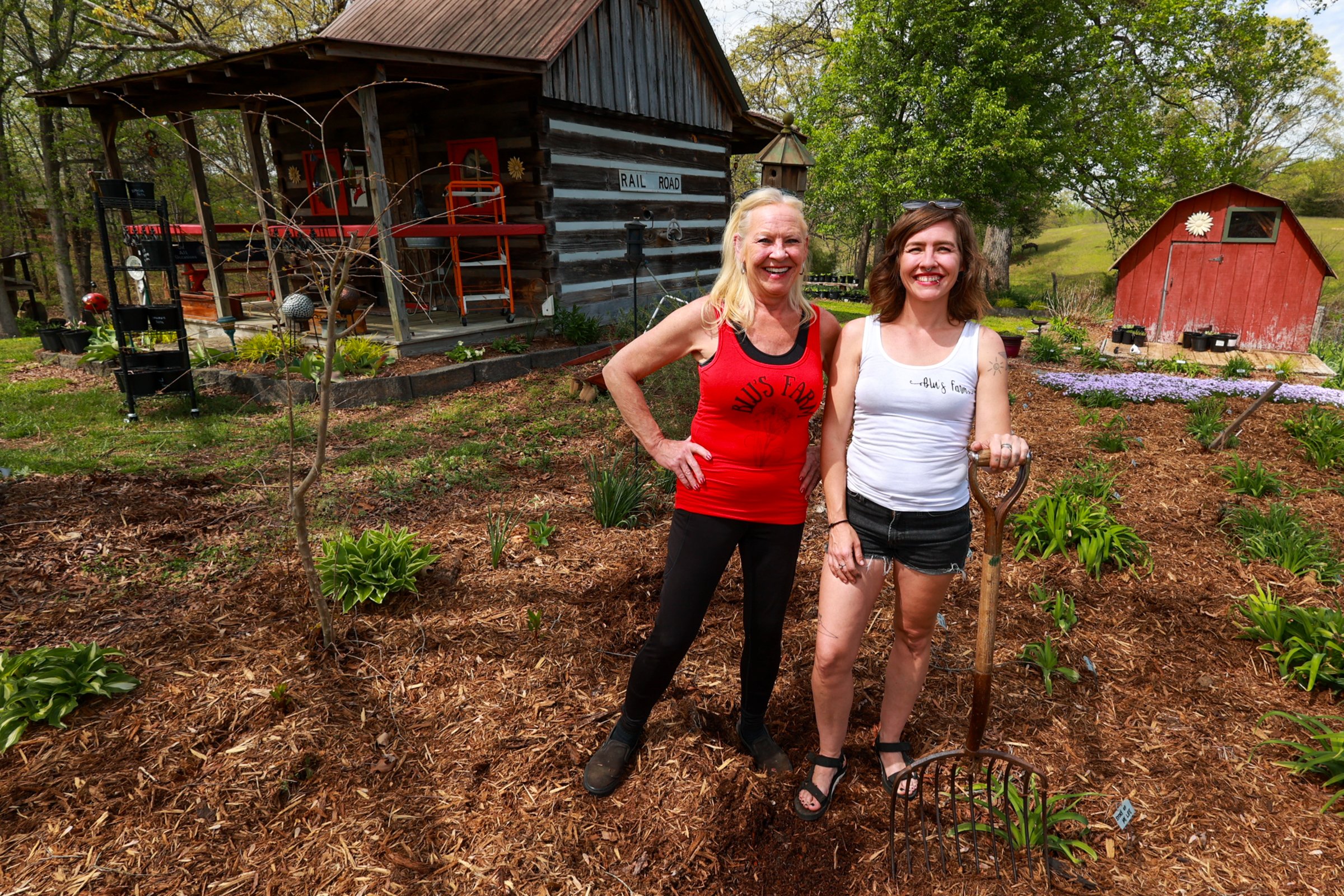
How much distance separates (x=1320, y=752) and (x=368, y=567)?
378cm

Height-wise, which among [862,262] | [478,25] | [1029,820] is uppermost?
[478,25]

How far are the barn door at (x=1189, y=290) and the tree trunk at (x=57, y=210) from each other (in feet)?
71.8

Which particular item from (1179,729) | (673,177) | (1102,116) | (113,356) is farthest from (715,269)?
(1179,729)

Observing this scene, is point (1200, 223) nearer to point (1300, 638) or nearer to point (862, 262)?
point (1300, 638)

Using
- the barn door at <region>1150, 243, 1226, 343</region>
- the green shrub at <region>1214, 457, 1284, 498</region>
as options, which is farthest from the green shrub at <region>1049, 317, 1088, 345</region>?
the green shrub at <region>1214, 457, 1284, 498</region>

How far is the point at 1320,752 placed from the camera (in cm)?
249

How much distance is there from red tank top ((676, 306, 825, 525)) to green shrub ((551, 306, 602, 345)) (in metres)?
7.70

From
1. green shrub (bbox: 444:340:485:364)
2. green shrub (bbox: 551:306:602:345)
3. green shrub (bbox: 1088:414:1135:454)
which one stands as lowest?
green shrub (bbox: 1088:414:1135:454)

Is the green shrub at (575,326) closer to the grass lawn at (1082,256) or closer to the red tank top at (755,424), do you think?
the red tank top at (755,424)

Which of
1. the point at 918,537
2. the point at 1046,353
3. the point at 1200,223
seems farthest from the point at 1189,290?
the point at 918,537

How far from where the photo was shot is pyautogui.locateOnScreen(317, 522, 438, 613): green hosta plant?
3.26m

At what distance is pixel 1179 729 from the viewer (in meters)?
2.83

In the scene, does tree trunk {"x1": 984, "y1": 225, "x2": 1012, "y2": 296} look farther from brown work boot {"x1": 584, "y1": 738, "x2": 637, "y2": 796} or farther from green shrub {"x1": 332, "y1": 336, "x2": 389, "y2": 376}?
brown work boot {"x1": 584, "y1": 738, "x2": 637, "y2": 796}

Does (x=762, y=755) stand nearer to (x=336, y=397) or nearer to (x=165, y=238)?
(x=336, y=397)
